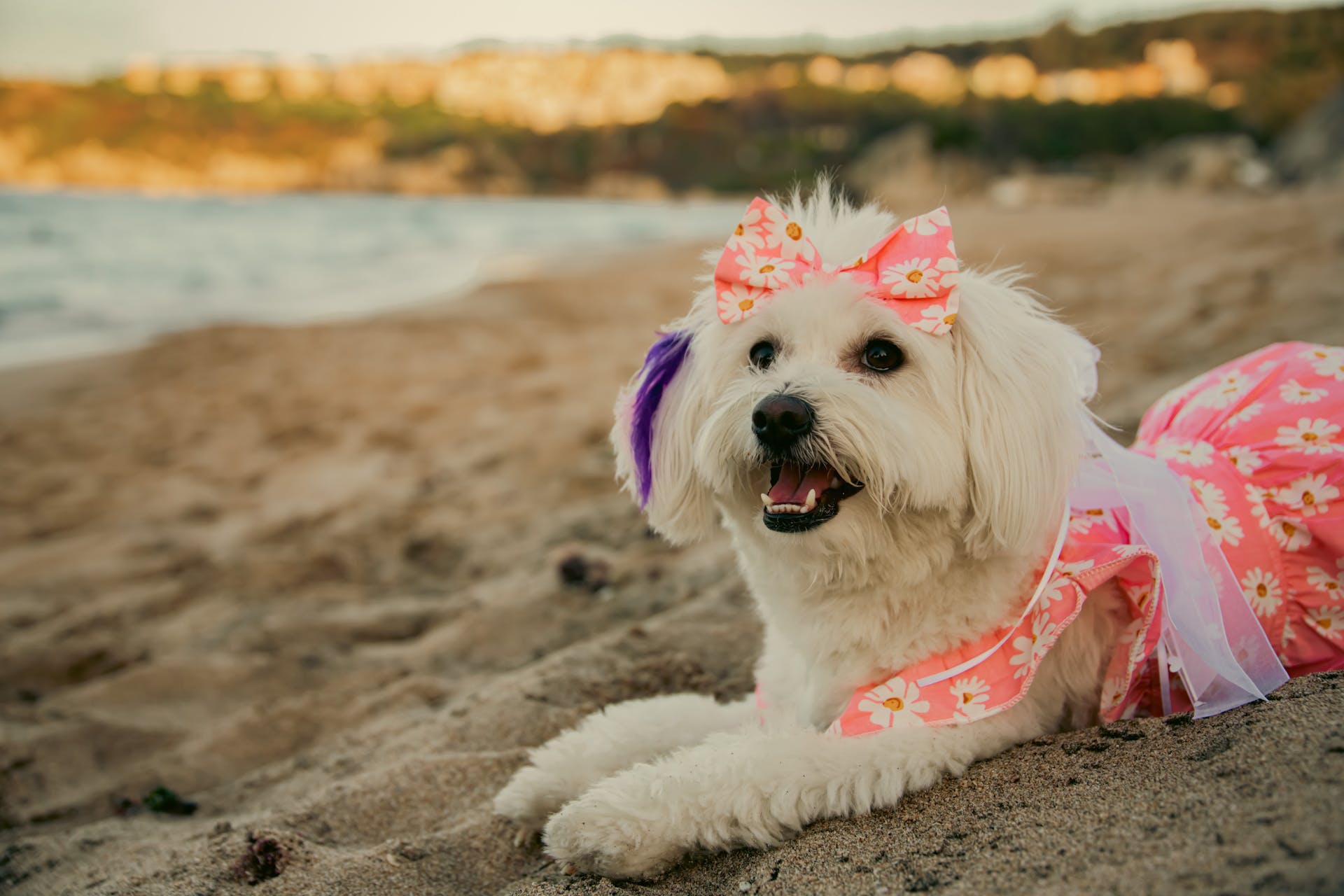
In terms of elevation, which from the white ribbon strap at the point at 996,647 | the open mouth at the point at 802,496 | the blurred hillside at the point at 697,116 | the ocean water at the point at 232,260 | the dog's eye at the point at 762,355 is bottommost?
the white ribbon strap at the point at 996,647

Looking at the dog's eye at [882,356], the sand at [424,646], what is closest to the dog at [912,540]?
the dog's eye at [882,356]

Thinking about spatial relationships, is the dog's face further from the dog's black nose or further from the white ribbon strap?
the white ribbon strap

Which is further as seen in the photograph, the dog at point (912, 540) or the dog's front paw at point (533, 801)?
the dog's front paw at point (533, 801)

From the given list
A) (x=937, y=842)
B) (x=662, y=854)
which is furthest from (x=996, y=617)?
(x=662, y=854)

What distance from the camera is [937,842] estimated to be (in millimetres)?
1602

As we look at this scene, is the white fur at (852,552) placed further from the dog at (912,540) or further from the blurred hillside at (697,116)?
the blurred hillside at (697,116)

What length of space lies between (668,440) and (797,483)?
414 millimetres

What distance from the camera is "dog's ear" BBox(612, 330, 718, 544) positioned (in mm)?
2150

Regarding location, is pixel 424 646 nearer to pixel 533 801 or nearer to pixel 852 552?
pixel 533 801

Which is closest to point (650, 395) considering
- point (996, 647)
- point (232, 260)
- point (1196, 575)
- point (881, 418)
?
point (881, 418)

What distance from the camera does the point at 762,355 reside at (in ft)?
6.85

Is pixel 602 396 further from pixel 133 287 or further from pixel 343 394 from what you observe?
pixel 133 287

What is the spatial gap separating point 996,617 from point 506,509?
3211 millimetres

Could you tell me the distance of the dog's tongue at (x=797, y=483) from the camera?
6.10ft
